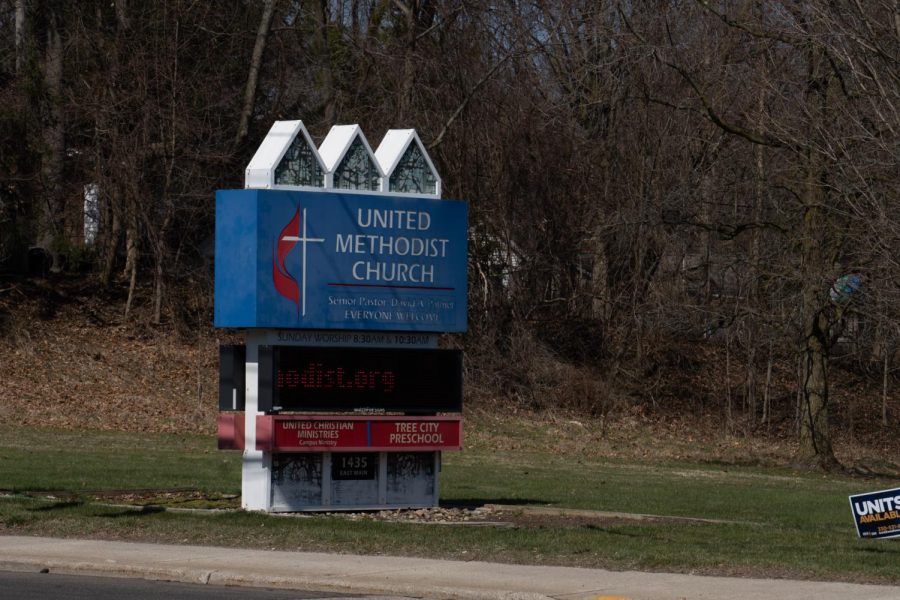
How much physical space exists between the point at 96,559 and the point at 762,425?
1228 inches

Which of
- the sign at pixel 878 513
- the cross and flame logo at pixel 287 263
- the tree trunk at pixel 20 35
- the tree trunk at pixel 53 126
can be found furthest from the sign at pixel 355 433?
the tree trunk at pixel 20 35

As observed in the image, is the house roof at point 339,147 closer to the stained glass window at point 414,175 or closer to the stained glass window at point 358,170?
the stained glass window at point 358,170

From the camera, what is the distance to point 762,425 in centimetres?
4216

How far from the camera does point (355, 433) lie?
18281 mm

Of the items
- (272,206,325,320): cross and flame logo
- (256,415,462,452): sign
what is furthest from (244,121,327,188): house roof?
(256,415,462,452): sign

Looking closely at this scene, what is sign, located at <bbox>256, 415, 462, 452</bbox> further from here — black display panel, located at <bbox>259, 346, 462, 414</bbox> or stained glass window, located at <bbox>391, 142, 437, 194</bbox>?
stained glass window, located at <bbox>391, 142, 437, 194</bbox>

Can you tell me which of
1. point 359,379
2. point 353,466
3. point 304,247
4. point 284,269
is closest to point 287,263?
point 284,269

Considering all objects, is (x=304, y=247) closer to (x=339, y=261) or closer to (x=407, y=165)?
(x=339, y=261)

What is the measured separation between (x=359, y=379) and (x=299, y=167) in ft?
9.33

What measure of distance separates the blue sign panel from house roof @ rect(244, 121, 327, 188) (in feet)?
0.89

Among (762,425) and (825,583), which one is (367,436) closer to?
(825,583)

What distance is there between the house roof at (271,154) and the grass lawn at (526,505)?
13.8ft

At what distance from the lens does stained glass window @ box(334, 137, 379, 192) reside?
1898cm

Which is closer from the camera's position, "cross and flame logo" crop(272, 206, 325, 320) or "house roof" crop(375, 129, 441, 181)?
"cross and flame logo" crop(272, 206, 325, 320)
